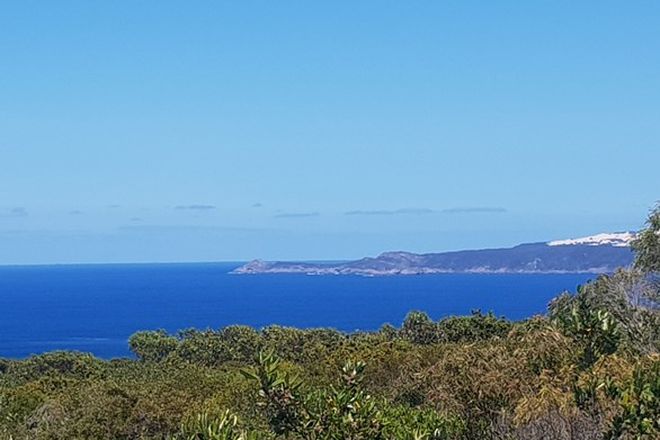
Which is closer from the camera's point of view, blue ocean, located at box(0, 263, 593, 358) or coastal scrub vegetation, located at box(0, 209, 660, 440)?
coastal scrub vegetation, located at box(0, 209, 660, 440)

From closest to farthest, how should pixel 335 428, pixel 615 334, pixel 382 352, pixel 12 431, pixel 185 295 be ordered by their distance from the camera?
pixel 335 428
pixel 615 334
pixel 12 431
pixel 382 352
pixel 185 295

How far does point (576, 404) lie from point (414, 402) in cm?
1105

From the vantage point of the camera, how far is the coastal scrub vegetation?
10273 mm

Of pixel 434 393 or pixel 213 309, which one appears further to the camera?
pixel 213 309

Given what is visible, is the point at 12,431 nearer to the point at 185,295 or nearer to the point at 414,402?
the point at 414,402

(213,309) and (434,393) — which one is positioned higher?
(434,393)

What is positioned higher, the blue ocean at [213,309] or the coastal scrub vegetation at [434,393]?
the coastal scrub vegetation at [434,393]

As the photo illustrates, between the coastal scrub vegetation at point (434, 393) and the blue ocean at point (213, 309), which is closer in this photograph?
the coastal scrub vegetation at point (434, 393)

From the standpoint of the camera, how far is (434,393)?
53.9 ft

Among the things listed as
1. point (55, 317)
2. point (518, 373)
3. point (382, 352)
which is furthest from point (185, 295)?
point (518, 373)

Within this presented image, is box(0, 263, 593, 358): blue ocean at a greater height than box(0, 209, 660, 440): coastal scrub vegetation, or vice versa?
box(0, 209, 660, 440): coastal scrub vegetation

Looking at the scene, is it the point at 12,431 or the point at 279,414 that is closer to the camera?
the point at 279,414

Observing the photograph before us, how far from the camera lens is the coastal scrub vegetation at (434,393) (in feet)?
33.7

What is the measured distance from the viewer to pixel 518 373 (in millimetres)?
15430
